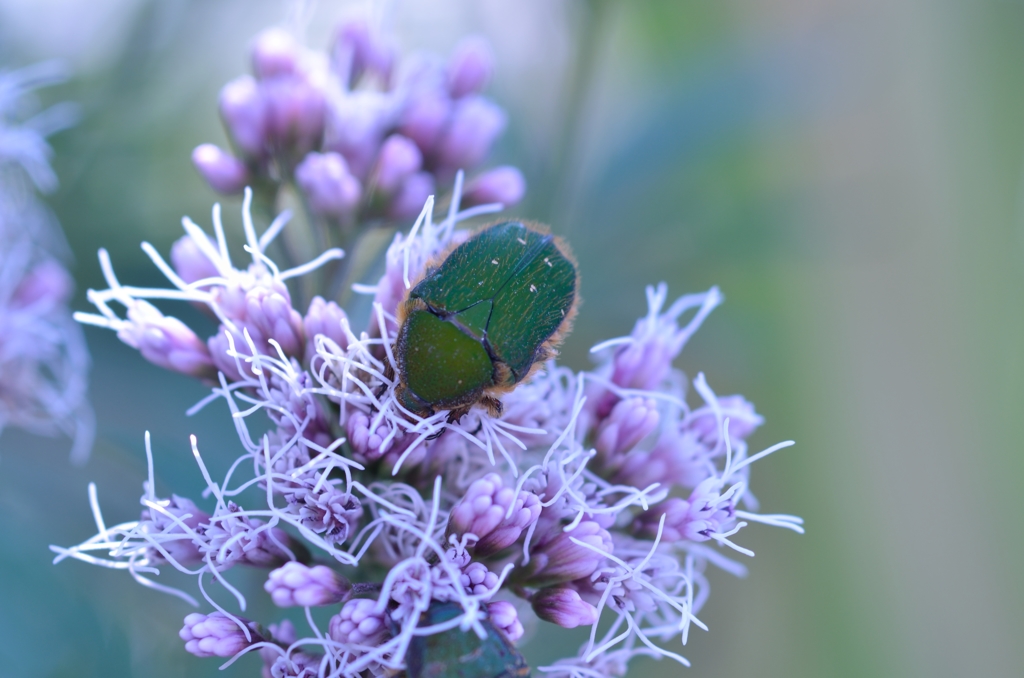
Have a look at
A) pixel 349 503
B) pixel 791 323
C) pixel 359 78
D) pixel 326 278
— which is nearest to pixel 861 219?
pixel 791 323

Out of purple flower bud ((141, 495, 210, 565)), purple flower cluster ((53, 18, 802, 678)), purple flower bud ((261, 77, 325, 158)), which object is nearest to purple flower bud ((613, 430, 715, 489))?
purple flower cluster ((53, 18, 802, 678))

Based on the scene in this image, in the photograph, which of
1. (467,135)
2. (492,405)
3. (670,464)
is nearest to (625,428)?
(670,464)

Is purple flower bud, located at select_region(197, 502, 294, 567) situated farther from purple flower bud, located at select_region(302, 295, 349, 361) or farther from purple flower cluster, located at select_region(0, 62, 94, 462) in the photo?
purple flower cluster, located at select_region(0, 62, 94, 462)

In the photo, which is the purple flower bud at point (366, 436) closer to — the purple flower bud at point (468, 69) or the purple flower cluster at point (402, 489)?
the purple flower cluster at point (402, 489)

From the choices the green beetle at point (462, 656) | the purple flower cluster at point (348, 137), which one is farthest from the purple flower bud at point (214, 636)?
the purple flower cluster at point (348, 137)

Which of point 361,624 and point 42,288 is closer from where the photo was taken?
point 361,624

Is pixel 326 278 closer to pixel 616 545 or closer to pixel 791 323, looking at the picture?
pixel 616 545

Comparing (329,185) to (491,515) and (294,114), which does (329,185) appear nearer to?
(294,114)
